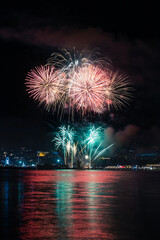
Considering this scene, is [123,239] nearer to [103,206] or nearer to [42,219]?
[42,219]

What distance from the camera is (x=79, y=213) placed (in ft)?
46.5

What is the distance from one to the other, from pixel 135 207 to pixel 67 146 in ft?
220

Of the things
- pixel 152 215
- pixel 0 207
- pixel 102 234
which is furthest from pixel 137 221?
pixel 0 207

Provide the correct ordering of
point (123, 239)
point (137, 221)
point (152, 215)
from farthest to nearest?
point (152, 215) → point (137, 221) → point (123, 239)

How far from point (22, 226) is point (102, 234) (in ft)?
8.66

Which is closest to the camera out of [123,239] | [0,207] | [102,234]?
[123,239]

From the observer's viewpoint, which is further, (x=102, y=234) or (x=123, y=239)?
(x=102, y=234)

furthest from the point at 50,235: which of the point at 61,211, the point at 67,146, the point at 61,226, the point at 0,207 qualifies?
the point at 67,146

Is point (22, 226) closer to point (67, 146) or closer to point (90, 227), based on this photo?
point (90, 227)

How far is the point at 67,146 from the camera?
3270 inches

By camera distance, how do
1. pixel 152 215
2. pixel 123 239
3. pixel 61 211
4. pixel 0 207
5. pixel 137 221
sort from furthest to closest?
pixel 0 207 < pixel 61 211 < pixel 152 215 < pixel 137 221 < pixel 123 239

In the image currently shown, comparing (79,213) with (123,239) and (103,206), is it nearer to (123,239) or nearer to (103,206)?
(103,206)

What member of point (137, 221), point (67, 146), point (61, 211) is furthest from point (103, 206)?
point (67, 146)

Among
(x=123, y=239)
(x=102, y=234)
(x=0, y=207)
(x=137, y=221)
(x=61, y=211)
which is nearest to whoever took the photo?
(x=123, y=239)
